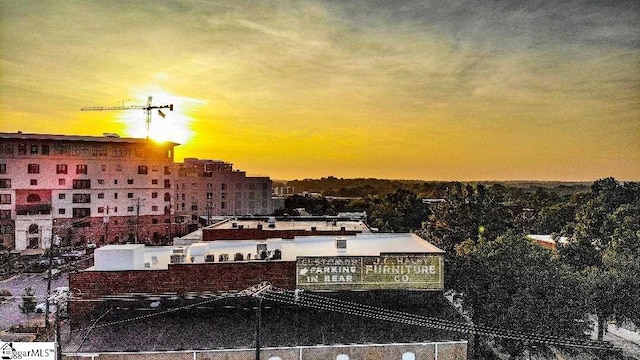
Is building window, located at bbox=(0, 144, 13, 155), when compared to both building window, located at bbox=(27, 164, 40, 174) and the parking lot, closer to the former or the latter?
building window, located at bbox=(27, 164, 40, 174)

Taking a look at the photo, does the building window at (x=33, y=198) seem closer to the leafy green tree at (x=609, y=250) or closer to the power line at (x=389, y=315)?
the power line at (x=389, y=315)

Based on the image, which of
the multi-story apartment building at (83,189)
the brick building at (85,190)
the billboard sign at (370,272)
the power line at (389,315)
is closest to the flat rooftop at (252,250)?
the billboard sign at (370,272)

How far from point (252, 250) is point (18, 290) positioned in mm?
7019

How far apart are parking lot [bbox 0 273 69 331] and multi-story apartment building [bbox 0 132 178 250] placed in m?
0.96

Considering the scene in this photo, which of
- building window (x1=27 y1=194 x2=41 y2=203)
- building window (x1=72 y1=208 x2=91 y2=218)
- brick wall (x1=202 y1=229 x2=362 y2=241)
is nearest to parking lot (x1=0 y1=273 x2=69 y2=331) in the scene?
building window (x1=72 y1=208 x2=91 y2=218)

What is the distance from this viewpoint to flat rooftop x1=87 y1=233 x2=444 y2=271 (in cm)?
882

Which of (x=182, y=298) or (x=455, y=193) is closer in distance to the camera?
(x=182, y=298)

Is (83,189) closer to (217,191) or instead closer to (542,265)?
(217,191)

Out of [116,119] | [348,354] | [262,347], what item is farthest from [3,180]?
[348,354]

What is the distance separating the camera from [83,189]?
15.6 metres

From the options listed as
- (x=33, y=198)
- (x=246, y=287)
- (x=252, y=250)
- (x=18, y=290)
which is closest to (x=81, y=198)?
(x=33, y=198)

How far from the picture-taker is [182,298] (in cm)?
870

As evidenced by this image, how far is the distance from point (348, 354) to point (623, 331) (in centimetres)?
769

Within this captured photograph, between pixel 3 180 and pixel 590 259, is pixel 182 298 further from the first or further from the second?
pixel 590 259
